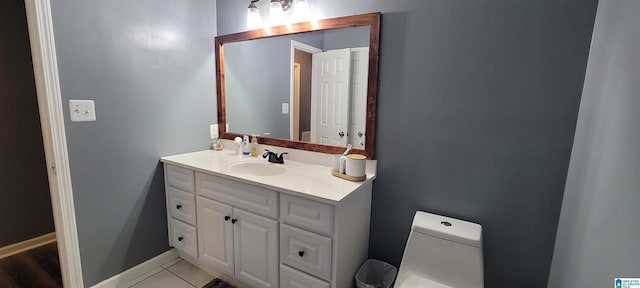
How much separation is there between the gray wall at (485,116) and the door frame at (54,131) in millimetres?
1529

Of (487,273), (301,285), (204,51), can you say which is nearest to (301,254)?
(301,285)

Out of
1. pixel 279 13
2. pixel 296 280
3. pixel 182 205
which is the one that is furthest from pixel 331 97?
pixel 182 205

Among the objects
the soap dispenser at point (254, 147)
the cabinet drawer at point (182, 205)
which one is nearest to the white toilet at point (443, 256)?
the soap dispenser at point (254, 147)

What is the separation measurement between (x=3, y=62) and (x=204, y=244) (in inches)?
80.1

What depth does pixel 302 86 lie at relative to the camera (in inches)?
74.3

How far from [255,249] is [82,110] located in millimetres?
1269

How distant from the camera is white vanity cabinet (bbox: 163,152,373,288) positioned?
134 cm

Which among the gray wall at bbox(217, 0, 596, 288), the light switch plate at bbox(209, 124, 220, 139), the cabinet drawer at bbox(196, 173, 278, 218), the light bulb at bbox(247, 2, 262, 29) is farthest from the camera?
the light switch plate at bbox(209, 124, 220, 139)

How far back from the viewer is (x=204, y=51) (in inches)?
85.0

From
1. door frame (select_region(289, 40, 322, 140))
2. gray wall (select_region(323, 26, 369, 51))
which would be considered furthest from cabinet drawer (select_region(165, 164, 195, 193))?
gray wall (select_region(323, 26, 369, 51))

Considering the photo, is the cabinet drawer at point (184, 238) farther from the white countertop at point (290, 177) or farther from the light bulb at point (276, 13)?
the light bulb at point (276, 13)

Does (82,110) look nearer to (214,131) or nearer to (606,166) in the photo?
(214,131)

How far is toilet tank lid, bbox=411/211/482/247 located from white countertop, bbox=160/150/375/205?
1.17ft

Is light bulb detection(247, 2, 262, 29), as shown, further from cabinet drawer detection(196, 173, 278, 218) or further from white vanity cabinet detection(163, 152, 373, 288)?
cabinet drawer detection(196, 173, 278, 218)
